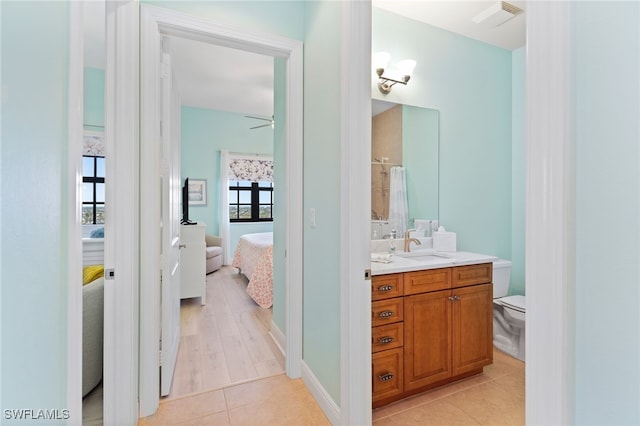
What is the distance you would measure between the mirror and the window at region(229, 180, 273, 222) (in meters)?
4.53

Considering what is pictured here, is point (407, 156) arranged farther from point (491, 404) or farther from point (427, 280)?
point (491, 404)

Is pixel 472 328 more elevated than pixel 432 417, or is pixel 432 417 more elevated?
pixel 472 328

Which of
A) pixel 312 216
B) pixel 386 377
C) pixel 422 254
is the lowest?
pixel 386 377

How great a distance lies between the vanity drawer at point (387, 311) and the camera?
175cm

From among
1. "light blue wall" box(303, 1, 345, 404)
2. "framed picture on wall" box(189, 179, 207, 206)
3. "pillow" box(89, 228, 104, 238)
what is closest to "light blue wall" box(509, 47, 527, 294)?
"light blue wall" box(303, 1, 345, 404)

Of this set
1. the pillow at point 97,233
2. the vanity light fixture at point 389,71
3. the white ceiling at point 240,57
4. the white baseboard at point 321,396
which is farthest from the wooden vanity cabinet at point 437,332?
the pillow at point 97,233

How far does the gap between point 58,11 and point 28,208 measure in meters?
0.52

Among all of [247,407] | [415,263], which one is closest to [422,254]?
[415,263]

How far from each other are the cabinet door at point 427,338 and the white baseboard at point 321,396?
48cm

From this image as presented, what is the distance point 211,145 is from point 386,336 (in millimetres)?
5403

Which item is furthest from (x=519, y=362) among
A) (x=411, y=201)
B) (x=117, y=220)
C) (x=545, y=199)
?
(x=117, y=220)

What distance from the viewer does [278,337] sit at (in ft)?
8.76

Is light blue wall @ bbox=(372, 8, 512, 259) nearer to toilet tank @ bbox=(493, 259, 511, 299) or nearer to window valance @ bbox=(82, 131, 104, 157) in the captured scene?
toilet tank @ bbox=(493, 259, 511, 299)

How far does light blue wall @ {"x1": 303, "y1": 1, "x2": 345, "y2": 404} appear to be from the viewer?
1.64 m
